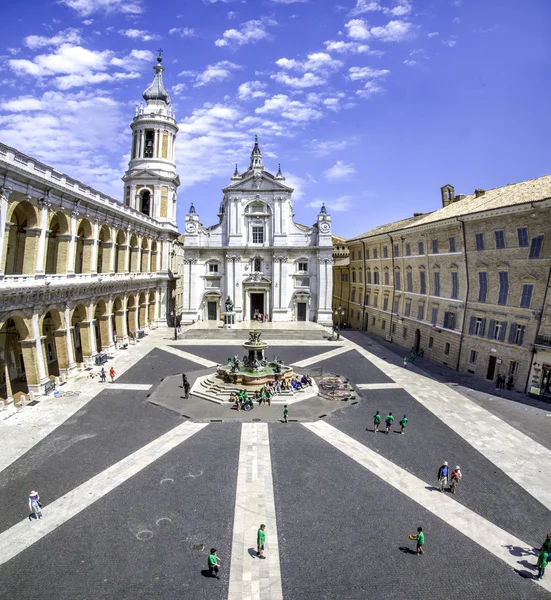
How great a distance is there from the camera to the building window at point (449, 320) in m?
35.7

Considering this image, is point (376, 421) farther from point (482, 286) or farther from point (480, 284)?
point (480, 284)

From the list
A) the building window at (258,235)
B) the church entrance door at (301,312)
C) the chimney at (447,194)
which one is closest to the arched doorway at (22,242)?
the building window at (258,235)

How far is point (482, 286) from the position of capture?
3244cm

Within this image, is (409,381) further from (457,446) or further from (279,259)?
(279,259)

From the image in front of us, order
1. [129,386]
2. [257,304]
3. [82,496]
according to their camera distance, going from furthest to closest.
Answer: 1. [257,304]
2. [129,386]
3. [82,496]

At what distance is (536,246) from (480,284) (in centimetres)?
563

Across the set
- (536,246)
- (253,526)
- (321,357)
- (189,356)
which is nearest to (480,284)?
(536,246)

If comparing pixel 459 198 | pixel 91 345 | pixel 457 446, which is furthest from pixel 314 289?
pixel 457 446

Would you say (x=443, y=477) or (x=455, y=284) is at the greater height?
(x=455, y=284)

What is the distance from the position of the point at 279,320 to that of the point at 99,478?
4011cm

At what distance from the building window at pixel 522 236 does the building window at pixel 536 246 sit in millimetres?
545

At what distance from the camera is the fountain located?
93.5 feet

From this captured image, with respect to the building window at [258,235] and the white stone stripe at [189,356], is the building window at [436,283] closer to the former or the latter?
the white stone stripe at [189,356]

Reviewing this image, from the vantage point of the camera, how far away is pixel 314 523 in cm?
1389
